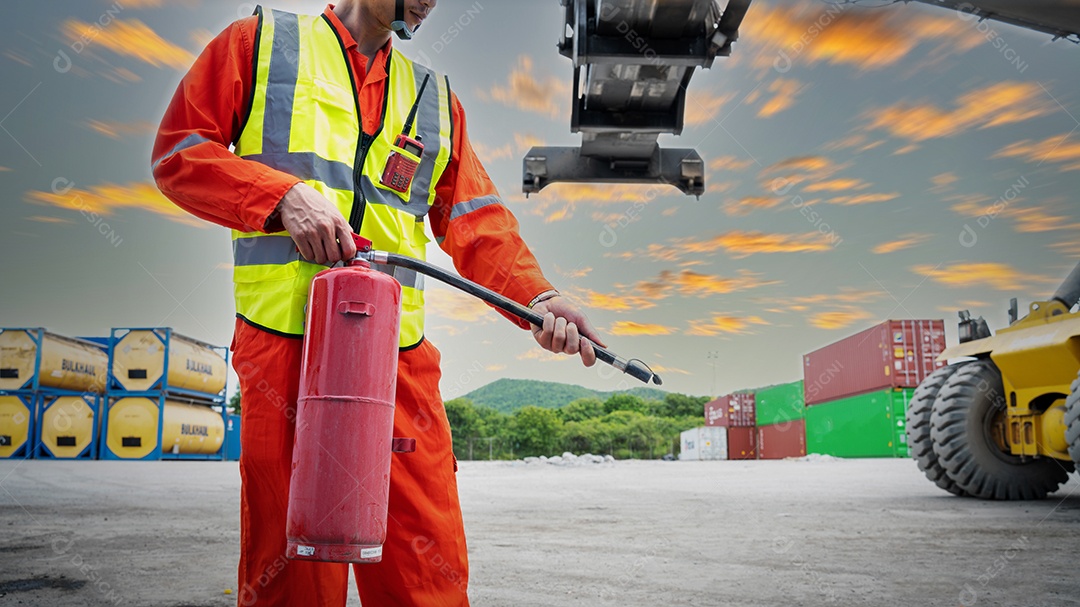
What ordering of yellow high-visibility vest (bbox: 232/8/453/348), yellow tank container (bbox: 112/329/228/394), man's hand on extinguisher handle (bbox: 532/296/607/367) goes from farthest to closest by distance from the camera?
yellow tank container (bbox: 112/329/228/394)
man's hand on extinguisher handle (bbox: 532/296/607/367)
yellow high-visibility vest (bbox: 232/8/453/348)

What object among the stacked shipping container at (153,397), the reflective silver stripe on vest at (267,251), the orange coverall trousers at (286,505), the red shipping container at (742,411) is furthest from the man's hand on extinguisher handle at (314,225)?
the red shipping container at (742,411)

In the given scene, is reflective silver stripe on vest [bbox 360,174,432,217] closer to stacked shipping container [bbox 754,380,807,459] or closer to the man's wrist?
the man's wrist

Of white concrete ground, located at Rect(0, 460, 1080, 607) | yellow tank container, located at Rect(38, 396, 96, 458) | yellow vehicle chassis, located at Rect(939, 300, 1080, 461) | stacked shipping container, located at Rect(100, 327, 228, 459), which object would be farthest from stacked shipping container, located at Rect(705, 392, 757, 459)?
yellow vehicle chassis, located at Rect(939, 300, 1080, 461)

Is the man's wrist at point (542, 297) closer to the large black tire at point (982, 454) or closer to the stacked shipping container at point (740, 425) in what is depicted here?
the large black tire at point (982, 454)

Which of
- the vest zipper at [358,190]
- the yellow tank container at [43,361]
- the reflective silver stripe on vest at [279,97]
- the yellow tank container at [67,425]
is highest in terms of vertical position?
the yellow tank container at [43,361]

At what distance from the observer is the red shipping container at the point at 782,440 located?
111ft

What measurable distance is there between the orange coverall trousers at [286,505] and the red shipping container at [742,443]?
40.0 metres

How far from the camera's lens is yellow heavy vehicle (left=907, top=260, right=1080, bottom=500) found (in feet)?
21.5

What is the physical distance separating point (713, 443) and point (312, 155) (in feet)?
133

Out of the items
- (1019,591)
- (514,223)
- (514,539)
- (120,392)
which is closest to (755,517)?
(514,539)

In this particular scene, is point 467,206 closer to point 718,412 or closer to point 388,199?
point 388,199

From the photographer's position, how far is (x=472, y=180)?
2064mm

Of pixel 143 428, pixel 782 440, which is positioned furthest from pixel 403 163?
pixel 782 440

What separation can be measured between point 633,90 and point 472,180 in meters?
3.13
